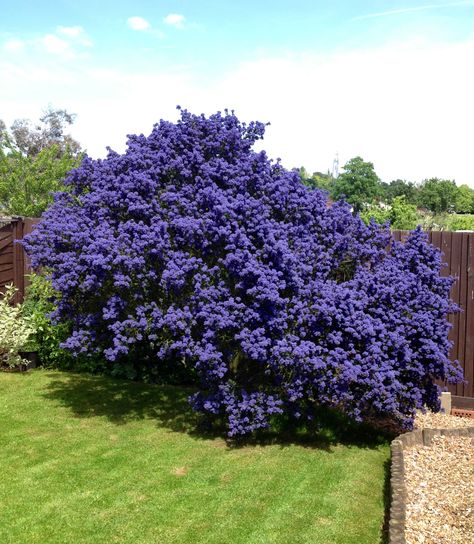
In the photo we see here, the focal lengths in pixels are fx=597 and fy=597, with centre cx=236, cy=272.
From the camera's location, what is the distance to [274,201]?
859cm

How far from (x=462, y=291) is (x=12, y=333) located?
8487 mm

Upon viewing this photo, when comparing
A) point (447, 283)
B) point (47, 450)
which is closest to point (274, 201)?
point (447, 283)

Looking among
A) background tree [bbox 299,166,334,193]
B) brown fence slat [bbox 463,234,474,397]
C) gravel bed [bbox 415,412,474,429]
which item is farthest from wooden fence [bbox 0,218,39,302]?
background tree [bbox 299,166,334,193]

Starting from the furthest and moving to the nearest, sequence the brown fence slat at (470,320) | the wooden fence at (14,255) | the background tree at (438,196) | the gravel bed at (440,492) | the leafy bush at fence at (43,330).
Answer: the background tree at (438,196) → the wooden fence at (14,255) → the leafy bush at fence at (43,330) → the brown fence slat at (470,320) → the gravel bed at (440,492)

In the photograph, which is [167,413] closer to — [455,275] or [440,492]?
[440,492]

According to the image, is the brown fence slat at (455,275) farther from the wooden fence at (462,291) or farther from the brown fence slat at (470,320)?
the brown fence slat at (470,320)

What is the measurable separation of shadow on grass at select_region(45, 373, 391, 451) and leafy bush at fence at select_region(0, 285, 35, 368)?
2.86ft

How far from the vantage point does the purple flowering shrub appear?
763 centimetres

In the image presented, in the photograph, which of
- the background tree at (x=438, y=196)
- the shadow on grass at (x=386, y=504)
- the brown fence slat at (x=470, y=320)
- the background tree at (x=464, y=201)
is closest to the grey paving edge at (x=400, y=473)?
the shadow on grass at (x=386, y=504)

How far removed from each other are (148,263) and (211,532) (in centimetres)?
364

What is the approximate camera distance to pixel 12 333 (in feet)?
38.9

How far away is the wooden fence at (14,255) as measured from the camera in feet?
41.1

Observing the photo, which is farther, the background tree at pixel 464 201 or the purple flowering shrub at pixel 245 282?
the background tree at pixel 464 201

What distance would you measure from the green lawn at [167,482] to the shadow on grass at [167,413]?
49mm
